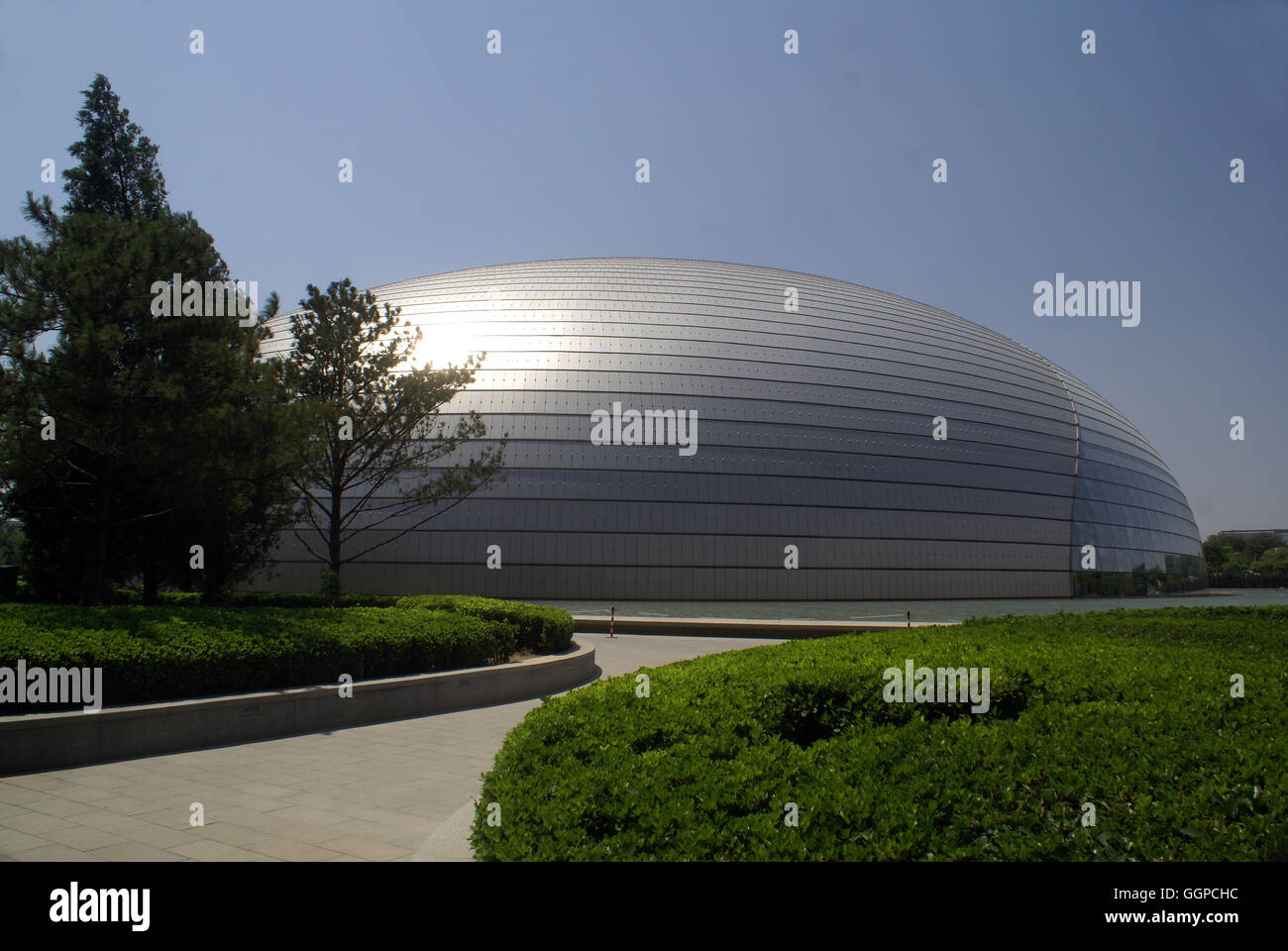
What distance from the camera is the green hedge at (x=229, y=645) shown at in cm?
818

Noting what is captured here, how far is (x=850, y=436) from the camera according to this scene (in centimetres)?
2744

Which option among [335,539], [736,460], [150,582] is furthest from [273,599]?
[736,460]

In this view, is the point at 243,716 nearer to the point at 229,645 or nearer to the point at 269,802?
the point at 229,645

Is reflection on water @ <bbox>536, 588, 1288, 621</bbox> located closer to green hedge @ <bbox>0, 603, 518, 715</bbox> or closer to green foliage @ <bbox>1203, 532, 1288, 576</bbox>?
green hedge @ <bbox>0, 603, 518, 715</bbox>

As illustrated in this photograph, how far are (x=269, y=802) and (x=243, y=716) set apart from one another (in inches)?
103

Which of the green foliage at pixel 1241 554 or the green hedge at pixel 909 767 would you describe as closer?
the green hedge at pixel 909 767

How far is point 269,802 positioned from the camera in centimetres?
641

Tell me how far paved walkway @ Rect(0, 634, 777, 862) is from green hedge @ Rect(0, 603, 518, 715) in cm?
94

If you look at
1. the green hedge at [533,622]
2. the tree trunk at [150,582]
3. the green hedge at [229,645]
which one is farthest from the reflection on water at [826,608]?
the green hedge at [229,645]

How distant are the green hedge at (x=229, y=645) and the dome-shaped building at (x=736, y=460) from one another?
12629 mm

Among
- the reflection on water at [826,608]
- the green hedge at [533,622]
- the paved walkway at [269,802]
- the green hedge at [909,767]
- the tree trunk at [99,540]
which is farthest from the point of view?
the reflection on water at [826,608]

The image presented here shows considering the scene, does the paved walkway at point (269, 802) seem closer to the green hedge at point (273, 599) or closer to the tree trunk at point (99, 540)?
the tree trunk at point (99, 540)
